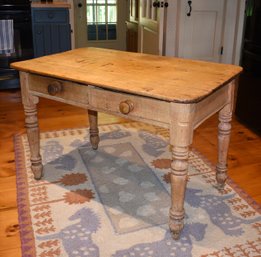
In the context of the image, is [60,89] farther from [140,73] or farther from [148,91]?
[148,91]

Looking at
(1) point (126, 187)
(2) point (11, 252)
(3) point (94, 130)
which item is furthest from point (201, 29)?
(2) point (11, 252)

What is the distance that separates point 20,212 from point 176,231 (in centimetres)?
83

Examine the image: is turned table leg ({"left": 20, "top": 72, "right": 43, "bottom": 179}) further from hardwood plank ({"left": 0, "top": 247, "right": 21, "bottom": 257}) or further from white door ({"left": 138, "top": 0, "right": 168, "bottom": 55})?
white door ({"left": 138, "top": 0, "right": 168, "bottom": 55})

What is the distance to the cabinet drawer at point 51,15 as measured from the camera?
4023 mm

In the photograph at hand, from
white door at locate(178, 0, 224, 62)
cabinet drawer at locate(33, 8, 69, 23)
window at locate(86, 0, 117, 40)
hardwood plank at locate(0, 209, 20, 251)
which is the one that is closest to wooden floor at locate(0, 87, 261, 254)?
hardwood plank at locate(0, 209, 20, 251)

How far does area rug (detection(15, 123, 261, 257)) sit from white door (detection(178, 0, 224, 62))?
2366mm

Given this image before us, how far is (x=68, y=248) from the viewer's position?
160 centimetres

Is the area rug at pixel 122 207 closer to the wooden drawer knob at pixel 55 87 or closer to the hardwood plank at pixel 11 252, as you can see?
the hardwood plank at pixel 11 252

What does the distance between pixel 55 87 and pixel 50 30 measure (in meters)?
2.60

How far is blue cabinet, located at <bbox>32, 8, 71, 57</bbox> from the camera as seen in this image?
13.3 feet

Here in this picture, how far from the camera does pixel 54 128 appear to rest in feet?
9.97

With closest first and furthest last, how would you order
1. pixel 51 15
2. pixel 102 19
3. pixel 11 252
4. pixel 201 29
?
pixel 11 252, pixel 51 15, pixel 201 29, pixel 102 19

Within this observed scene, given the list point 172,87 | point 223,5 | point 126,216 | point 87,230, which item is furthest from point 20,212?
point 223,5

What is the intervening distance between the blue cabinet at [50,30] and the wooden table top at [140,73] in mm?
2125
